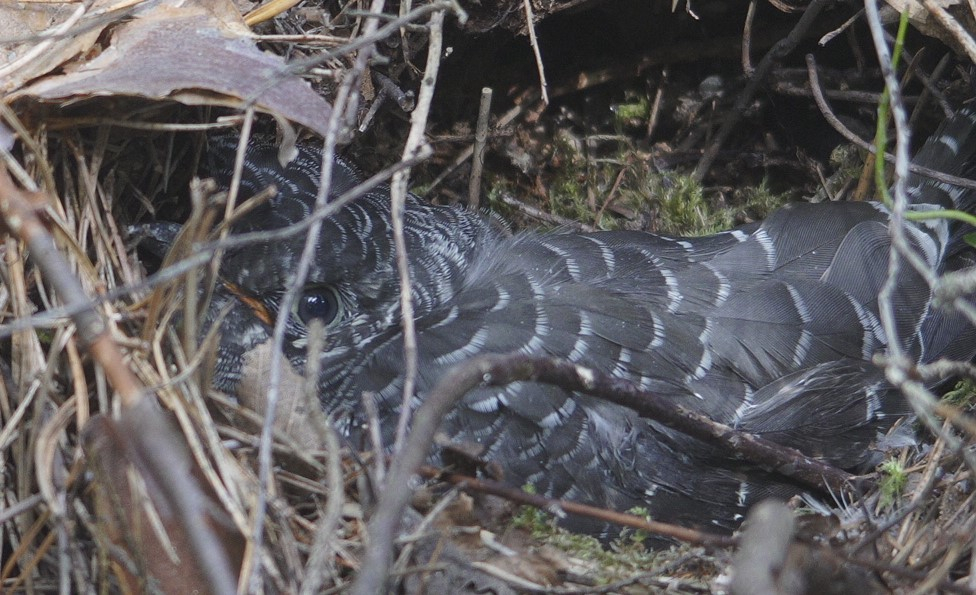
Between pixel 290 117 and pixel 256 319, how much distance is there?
0.51m

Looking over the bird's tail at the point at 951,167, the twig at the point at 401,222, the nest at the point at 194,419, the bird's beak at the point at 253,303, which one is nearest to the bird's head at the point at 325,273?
the bird's beak at the point at 253,303

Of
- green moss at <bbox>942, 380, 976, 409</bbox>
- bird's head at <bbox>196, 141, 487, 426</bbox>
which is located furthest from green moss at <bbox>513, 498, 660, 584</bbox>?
green moss at <bbox>942, 380, 976, 409</bbox>

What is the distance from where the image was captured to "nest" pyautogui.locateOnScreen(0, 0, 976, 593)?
1.24m

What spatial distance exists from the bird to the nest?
0.57 ft

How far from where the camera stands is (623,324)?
212 centimetres

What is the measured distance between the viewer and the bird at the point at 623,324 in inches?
79.3

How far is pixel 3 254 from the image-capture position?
5.57 ft

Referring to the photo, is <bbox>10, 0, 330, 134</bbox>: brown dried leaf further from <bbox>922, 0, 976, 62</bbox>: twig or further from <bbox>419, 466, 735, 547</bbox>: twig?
<bbox>922, 0, 976, 62</bbox>: twig

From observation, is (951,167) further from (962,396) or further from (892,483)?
(892,483)

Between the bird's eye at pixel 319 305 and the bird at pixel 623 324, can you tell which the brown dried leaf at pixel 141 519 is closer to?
the bird at pixel 623 324

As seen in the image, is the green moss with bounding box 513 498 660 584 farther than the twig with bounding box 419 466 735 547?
Yes

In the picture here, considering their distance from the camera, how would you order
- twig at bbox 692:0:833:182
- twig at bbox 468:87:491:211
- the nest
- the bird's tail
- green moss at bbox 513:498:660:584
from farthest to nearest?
twig at bbox 468:87:491:211
twig at bbox 692:0:833:182
the bird's tail
green moss at bbox 513:498:660:584
the nest

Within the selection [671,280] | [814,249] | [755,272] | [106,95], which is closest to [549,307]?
[671,280]

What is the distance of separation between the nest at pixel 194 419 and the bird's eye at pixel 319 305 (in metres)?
0.36
